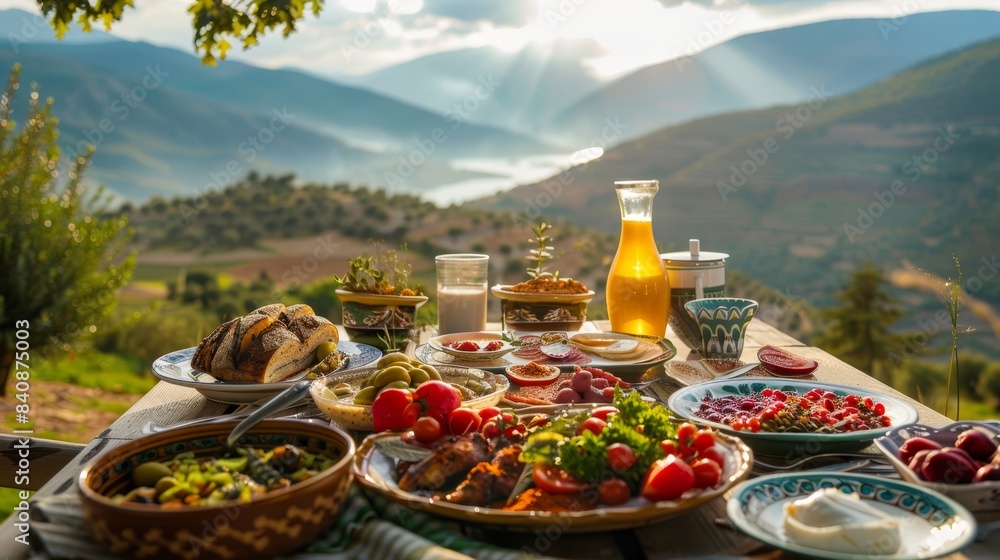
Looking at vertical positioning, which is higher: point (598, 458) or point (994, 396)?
point (598, 458)

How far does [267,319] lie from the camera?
7.54 ft

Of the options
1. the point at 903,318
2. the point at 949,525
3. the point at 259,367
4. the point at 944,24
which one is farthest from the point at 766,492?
the point at 944,24

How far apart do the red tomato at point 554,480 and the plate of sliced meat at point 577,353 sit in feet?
3.53

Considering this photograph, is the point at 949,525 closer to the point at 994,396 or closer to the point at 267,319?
the point at 267,319

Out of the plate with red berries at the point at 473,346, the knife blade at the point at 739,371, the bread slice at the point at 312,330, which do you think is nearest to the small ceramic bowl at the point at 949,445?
the knife blade at the point at 739,371

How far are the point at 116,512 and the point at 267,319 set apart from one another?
123 cm

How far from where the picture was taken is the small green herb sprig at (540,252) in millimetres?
3232

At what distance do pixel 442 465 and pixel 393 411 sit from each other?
0.32m

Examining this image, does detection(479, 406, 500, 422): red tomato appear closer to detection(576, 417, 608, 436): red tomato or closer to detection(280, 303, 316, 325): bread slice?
detection(576, 417, 608, 436): red tomato

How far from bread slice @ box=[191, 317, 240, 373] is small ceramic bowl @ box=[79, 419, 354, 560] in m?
0.87

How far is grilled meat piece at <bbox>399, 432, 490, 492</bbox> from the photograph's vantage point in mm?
1386

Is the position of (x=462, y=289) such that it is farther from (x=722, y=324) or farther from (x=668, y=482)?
(x=668, y=482)

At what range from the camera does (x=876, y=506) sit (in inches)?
49.3

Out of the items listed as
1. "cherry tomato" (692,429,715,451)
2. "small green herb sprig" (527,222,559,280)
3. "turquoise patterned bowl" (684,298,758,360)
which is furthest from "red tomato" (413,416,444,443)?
"small green herb sprig" (527,222,559,280)
